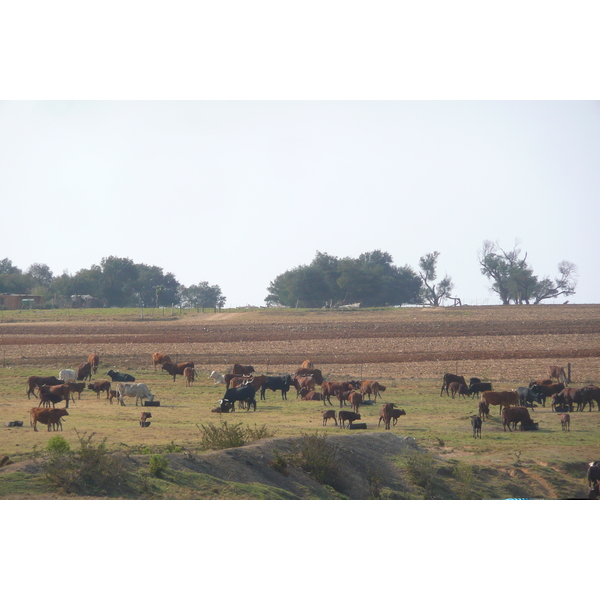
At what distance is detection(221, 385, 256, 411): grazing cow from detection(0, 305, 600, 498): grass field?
0.64 meters

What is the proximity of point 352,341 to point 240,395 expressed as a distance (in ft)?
93.8

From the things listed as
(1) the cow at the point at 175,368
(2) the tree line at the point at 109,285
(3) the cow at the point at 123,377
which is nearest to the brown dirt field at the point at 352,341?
(1) the cow at the point at 175,368

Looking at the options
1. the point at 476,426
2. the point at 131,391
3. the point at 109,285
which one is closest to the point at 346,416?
the point at 476,426

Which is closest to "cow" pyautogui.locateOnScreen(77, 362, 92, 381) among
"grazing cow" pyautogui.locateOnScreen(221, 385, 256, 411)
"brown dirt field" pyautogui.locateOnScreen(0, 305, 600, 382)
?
"brown dirt field" pyautogui.locateOnScreen(0, 305, 600, 382)

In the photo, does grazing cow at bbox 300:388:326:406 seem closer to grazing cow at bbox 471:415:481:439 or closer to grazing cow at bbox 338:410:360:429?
grazing cow at bbox 338:410:360:429

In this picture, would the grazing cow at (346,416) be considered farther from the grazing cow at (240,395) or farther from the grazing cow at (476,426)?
the grazing cow at (240,395)

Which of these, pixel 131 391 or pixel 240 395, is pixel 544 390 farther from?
pixel 131 391

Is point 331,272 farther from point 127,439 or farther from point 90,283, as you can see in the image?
point 127,439

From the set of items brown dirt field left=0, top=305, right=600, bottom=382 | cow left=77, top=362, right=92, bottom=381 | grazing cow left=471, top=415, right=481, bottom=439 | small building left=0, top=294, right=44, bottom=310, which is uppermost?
small building left=0, top=294, right=44, bottom=310

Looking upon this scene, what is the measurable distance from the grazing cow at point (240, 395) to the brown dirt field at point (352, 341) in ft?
36.3

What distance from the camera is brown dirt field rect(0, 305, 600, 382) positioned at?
3994cm

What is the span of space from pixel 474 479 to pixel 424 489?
1.37 meters

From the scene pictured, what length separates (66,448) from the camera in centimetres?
1441

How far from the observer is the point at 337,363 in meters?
41.4
